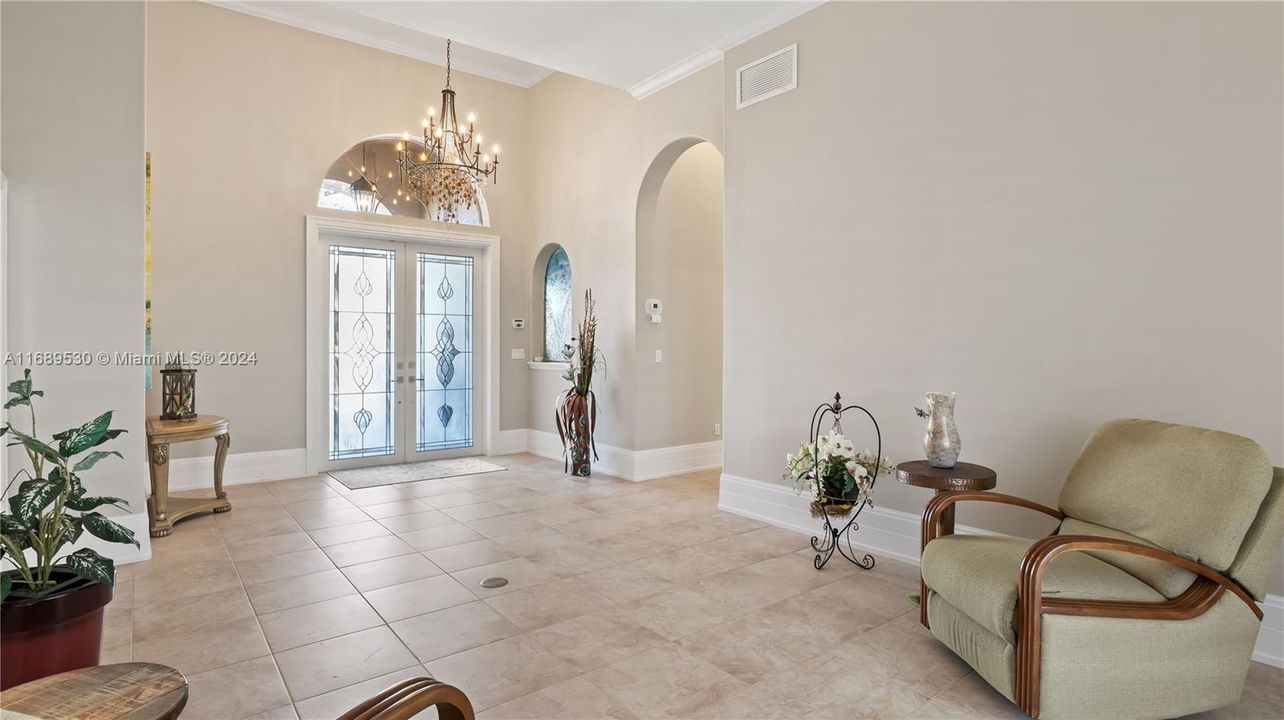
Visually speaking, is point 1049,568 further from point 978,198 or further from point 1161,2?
point 1161,2

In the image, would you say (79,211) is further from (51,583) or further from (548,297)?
(548,297)

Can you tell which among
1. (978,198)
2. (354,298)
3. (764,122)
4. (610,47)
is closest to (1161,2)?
(978,198)

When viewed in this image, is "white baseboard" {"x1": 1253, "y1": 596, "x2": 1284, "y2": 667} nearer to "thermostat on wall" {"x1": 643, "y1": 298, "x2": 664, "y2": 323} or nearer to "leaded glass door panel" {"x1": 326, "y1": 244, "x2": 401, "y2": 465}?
"thermostat on wall" {"x1": 643, "y1": 298, "x2": 664, "y2": 323}

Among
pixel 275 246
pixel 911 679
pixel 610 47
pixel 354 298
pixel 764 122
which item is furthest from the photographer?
pixel 354 298

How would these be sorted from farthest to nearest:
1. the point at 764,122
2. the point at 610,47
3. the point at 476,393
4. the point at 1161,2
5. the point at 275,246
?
the point at 476,393, the point at 275,246, the point at 610,47, the point at 764,122, the point at 1161,2

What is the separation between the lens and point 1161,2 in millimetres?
2883

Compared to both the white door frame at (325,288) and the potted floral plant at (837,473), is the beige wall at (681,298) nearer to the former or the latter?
the white door frame at (325,288)

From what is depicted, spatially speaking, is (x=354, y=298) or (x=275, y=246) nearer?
(x=275, y=246)

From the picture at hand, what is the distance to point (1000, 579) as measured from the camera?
226 centimetres

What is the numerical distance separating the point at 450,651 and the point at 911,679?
1.84 meters

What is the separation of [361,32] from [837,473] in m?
5.99

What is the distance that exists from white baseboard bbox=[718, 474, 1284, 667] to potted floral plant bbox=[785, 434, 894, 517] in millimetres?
413

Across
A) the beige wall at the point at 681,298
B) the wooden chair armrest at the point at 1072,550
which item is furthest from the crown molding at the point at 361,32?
the wooden chair armrest at the point at 1072,550

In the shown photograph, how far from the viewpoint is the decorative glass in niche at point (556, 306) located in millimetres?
7215
